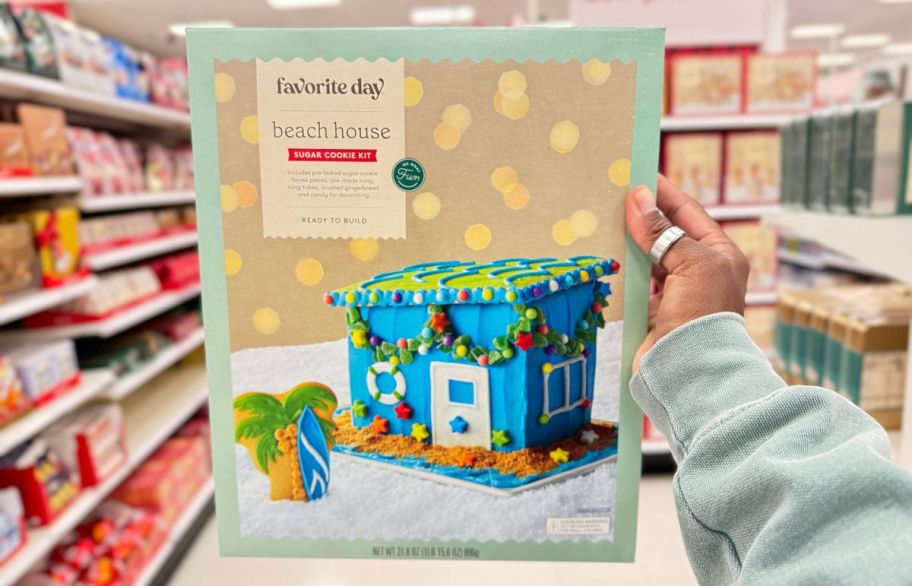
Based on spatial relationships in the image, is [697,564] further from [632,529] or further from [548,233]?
[548,233]

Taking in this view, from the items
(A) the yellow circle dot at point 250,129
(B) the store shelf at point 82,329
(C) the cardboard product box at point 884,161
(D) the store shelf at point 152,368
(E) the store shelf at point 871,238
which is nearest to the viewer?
(A) the yellow circle dot at point 250,129

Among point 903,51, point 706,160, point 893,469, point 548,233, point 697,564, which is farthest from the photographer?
point 903,51

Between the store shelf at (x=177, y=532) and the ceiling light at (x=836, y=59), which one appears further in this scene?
the ceiling light at (x=836, y=59)

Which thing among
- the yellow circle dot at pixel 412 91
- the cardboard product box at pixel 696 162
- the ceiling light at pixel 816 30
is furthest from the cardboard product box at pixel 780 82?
the ceiling light at pixel 816 30

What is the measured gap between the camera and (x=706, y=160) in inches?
118

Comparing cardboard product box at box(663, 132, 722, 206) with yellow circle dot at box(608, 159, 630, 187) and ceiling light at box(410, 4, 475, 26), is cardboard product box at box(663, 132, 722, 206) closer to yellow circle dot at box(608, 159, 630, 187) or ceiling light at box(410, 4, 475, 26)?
yellow circle dot at box(608, 159, 630, 187)

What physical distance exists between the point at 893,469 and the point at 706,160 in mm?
2733

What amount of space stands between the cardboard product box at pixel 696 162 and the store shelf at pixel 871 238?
46.5 inches

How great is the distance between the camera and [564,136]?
755 mm

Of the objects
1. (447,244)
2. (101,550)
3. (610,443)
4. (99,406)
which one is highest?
(447,244)

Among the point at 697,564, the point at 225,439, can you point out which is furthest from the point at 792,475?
the point at 225,439

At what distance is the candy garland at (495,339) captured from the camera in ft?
2.61

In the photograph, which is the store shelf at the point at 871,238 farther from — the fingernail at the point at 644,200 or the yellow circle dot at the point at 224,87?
the yellow circle dot at the point at 224,87

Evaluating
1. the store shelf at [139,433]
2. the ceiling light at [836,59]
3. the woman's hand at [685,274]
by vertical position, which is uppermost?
the ceiling light at [836,59]
